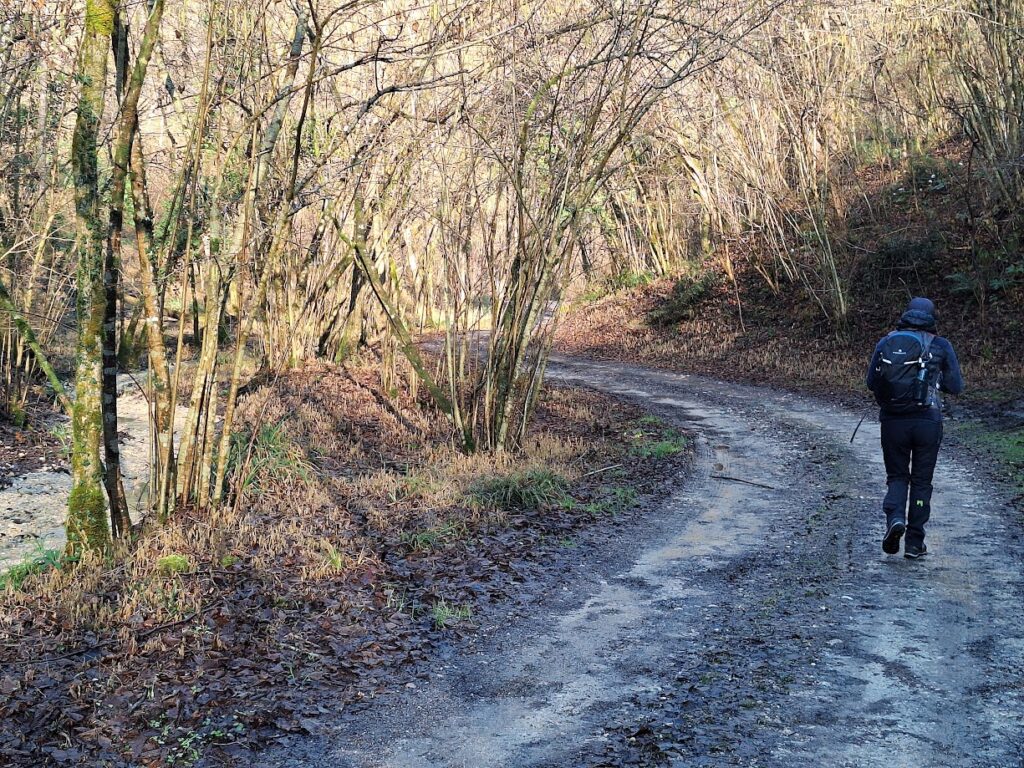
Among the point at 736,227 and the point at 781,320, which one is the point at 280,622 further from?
the point at 736,227

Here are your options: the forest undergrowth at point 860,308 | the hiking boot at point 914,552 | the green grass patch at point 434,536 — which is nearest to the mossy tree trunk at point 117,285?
the green grass patch at point 434,536

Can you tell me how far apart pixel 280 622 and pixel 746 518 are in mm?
4453

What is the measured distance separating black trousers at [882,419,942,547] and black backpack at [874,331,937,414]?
0.14 m

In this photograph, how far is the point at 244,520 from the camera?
297 inches

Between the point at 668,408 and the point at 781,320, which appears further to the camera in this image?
the point at 781,320

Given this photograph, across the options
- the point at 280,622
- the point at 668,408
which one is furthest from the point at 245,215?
the point at 668,408

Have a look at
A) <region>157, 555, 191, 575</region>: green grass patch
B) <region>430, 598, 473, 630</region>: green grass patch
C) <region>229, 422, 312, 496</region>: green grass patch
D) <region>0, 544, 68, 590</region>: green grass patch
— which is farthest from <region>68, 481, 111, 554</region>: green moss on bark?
<region>430, 598, 473, 630</region>: green grass patch

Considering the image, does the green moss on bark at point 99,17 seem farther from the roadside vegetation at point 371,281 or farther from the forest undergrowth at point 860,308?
the forest undergrowth at point 860,308

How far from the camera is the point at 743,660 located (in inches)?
198

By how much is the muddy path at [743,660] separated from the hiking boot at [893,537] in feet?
0.27

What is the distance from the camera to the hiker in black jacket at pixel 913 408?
21.5 feet

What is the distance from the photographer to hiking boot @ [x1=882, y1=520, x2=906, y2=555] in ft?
21.7

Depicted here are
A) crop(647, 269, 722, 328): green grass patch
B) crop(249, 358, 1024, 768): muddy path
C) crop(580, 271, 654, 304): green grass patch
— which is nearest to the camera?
crop(249, 358, 1024, 768): muddy path

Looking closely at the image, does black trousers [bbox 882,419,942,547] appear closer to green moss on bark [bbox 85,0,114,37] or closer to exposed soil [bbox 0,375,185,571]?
green moss on bark [bbox 85,0,114,37]
